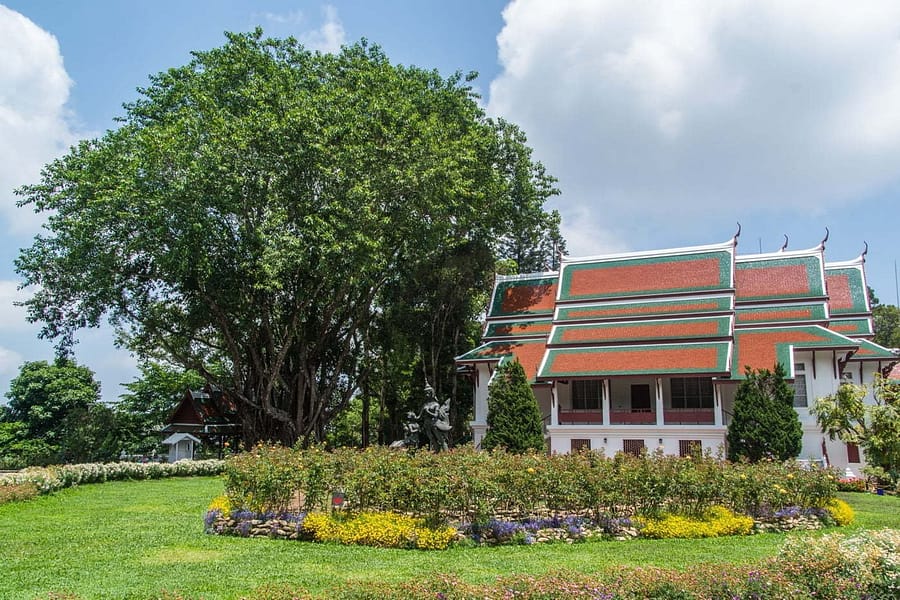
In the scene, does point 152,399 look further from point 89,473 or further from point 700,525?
point 700,525

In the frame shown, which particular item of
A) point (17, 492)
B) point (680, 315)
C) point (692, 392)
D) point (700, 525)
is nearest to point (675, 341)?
point (680, 315)

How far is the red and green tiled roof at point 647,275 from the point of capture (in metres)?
27.0

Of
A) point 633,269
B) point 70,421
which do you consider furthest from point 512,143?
point 70,421

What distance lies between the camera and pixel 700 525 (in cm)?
1214

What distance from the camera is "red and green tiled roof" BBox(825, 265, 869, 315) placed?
27706 mm

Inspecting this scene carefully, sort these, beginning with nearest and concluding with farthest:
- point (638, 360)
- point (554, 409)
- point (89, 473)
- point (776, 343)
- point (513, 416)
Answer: point (89, 473), point (513, 416), point (776, 343), point (638, 360), point (554, 409)

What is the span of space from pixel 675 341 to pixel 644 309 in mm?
2478

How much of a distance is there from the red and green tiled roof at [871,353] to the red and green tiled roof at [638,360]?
5.11 metres

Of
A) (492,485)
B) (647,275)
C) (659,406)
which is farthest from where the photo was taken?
(647,275)

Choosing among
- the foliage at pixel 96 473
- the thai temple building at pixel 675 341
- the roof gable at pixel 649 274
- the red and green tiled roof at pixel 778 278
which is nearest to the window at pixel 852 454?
the thai temple building at pixel 675 341

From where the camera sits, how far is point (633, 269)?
28625mm

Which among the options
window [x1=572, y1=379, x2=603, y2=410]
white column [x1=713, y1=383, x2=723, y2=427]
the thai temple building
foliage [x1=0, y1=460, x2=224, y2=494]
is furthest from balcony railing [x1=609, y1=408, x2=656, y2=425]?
foliage [x1=0, y1=460, x2=224, y2=494]

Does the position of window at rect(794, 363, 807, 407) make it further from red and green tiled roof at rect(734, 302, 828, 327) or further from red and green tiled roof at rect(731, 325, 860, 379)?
red and green tiled roof at rect(734, 302, 828, 327)

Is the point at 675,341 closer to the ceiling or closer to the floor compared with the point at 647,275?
closer to the floor
